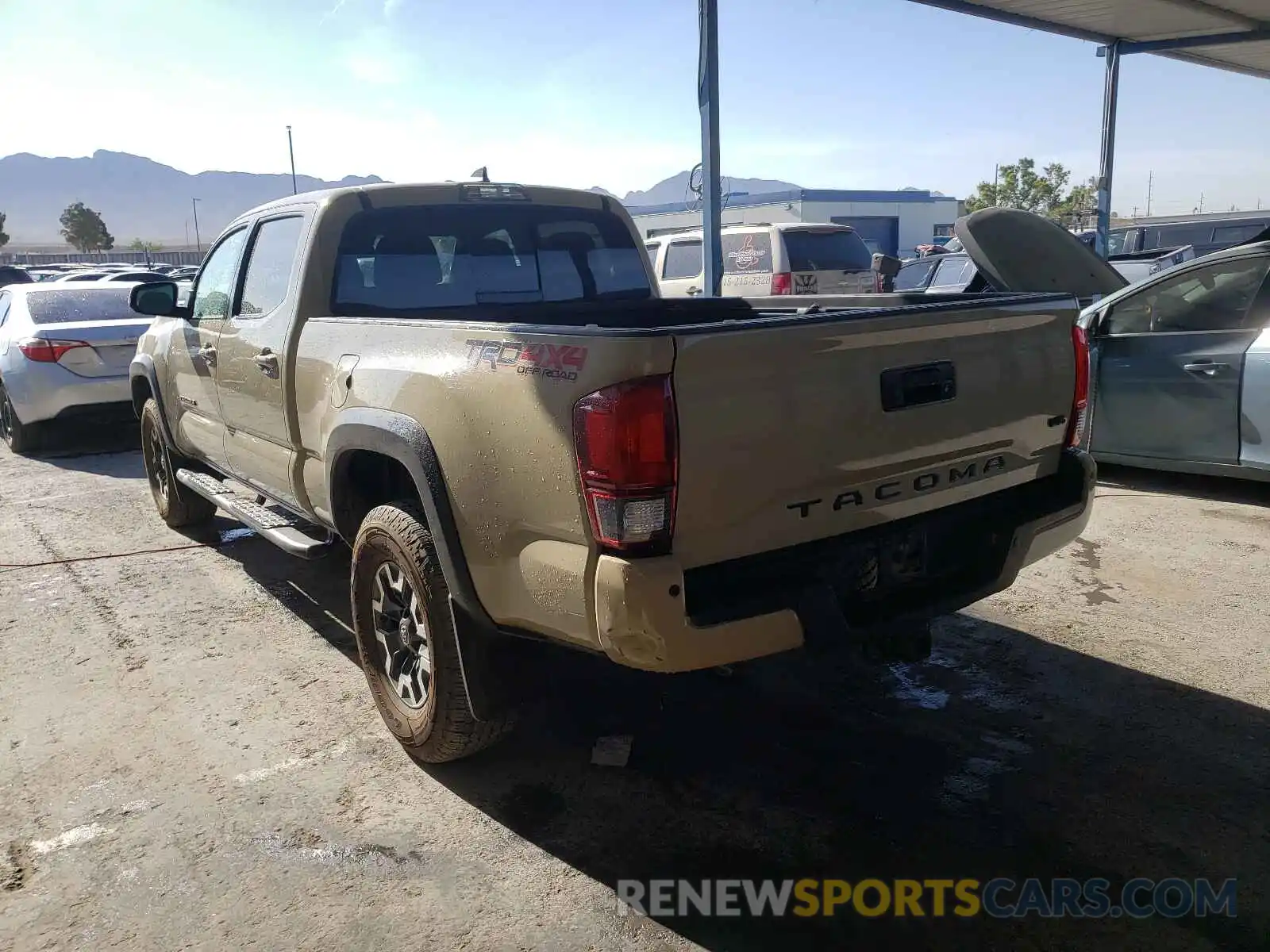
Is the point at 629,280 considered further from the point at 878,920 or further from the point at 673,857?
the point at 878,920

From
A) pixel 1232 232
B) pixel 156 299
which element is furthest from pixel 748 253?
pixel 1232 232

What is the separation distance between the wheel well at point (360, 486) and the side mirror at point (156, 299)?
7.78ft

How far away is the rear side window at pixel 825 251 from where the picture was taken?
12.8 meters

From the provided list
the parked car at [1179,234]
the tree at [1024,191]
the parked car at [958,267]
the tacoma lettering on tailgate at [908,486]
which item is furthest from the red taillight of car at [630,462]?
the tree at [1024,191]

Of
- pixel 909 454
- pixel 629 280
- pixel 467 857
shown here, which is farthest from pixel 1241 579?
pixel 467 857

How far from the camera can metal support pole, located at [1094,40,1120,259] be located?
14.4 meters

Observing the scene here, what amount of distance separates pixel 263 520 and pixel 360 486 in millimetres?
1073

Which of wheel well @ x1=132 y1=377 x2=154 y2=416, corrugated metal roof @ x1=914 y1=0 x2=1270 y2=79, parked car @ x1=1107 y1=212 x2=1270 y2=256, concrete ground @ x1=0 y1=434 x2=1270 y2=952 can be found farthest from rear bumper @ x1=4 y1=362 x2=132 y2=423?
parked car @ x1=1107 y1=212 x2=1270 y2=256

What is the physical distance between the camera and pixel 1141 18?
1288 cm

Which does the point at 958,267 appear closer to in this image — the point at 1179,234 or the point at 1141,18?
the point at 1141,18

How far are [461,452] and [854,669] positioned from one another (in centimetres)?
210

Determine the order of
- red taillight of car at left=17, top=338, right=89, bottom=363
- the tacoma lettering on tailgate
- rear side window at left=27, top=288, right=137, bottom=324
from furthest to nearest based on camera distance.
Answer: rear side window at left=27, top=288, right=137, bottom=324 → red taillight of car at left=17, top=338, right=89, bottom=363 → the tacoma lettering on tailgate

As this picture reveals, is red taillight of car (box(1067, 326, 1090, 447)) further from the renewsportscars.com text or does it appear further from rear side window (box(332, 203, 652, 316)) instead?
rear side window (box(332, 203, 652, 316))

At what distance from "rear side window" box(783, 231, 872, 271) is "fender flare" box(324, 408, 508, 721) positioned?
10.2 metres
